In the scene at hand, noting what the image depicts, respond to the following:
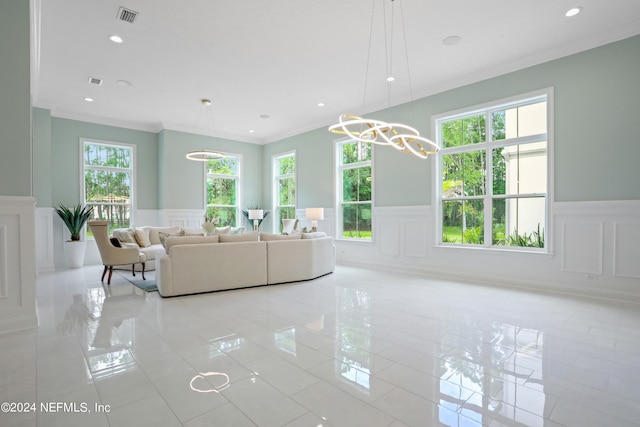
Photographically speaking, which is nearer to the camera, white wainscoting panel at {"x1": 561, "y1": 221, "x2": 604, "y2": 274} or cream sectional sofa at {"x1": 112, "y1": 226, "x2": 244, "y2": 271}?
white wainscoting panel at {"x1": 561, "y1": 221, "x2": 604, "y2": 274}

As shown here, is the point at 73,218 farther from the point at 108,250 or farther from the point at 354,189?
the point at 354,189

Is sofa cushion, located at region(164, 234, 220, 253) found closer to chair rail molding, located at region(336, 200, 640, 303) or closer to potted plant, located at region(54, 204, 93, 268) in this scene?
chair rail molding, located at region(336, 200, 640, 303)

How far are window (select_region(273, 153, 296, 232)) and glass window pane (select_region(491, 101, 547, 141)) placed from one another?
5057 millimetres

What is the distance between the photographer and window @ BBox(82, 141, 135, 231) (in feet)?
24.2

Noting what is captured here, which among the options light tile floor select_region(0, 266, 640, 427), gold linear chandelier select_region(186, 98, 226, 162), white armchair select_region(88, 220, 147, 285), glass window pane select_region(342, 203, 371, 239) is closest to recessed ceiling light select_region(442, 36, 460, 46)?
light tile floor select_region(0, 266, 640, 427)

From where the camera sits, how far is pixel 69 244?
21.8ft

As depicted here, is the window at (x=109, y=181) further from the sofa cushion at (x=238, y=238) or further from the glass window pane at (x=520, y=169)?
the glass window pane at (x=520, y=169)

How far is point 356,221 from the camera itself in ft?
23.8

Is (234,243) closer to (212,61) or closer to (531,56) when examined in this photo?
(212,61)

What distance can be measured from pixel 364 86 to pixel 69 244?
6.76 metres

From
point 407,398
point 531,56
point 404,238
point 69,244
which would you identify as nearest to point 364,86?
point 531,56

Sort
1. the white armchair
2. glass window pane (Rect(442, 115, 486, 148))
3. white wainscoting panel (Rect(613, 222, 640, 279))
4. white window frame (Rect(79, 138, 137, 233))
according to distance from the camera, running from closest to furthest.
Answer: white wainscoting panel (Rect(613, 222, 640, 279)), the white armchair, glass window pane (Rect(442, 115, 486, 148)), white window frame (Rect(79, 138, 137, 233))

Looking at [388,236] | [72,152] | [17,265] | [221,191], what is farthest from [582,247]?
[72,152]

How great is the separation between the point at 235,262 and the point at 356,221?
11.2ft
